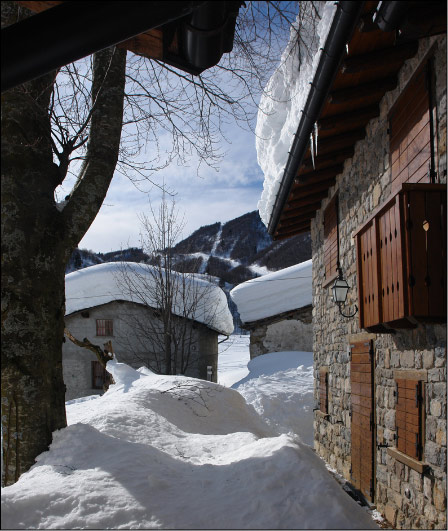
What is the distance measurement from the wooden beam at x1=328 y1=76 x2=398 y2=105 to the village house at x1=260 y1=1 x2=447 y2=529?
0.04 ft

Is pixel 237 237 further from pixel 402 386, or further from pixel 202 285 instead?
pixel 402 386

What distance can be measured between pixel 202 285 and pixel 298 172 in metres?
13.4

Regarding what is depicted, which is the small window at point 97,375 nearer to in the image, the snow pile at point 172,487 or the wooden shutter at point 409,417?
the snow pile at point 172,487

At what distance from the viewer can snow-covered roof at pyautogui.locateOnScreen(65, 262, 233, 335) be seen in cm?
1886

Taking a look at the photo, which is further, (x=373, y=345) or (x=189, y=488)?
(x=373, y=345)

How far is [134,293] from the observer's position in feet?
63.6

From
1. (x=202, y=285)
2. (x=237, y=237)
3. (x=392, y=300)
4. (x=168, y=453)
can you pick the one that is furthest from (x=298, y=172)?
(x=237, y=237)

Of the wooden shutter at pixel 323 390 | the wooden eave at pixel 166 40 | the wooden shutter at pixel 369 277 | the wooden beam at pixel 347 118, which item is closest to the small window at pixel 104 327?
the wooden shutter at pixel 323 390

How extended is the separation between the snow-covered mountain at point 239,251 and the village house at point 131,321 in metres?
28.7

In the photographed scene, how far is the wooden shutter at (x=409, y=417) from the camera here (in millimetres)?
3938

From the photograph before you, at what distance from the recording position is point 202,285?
63.3 feet

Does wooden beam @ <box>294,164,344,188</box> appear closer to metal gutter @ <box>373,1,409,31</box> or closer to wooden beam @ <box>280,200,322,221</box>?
wooden beam @ <box>280,200,322,221</box>

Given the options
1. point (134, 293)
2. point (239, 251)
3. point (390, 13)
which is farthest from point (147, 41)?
point (239, 251)

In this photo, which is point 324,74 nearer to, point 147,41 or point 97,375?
point 147,41
